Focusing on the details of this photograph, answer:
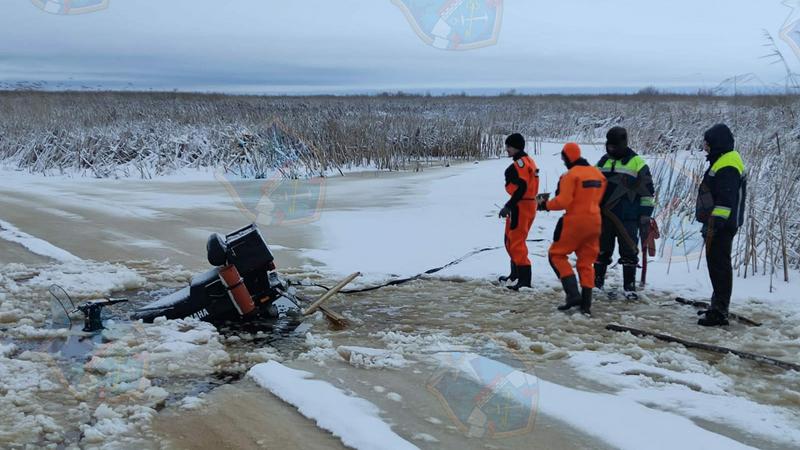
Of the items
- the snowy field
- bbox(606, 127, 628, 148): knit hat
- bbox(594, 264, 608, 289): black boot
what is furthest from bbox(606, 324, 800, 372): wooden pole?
bbox(606, 127, 628, 148): knit hat

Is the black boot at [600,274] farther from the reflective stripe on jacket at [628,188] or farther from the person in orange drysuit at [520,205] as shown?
the person in orange drysuit at [520,205]

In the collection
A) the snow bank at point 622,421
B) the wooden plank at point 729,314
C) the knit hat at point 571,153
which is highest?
the knit hat at point 571,153

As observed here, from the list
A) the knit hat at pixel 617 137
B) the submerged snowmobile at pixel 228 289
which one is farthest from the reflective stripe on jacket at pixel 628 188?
the submerged snowmobile at pixel 228 289

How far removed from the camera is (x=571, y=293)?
636 cm

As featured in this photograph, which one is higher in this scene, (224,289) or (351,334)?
(224,289)

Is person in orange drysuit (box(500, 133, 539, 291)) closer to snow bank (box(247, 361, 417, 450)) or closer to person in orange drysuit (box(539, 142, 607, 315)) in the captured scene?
person in orange drysuit (box(539, 142, 607, 315))

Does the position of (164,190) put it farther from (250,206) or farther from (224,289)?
(224,289)

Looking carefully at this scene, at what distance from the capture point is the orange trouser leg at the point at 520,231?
7.09 meters

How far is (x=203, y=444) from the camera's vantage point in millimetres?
3764

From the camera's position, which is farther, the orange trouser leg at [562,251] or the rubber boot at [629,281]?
the rubber boot at [629,281]

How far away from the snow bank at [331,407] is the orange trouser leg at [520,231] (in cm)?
307

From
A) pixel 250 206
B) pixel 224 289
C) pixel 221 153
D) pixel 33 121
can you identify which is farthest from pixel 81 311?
pixel 33 121

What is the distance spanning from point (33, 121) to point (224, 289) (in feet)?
71.0

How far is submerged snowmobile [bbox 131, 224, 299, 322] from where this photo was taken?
5.72 meters
